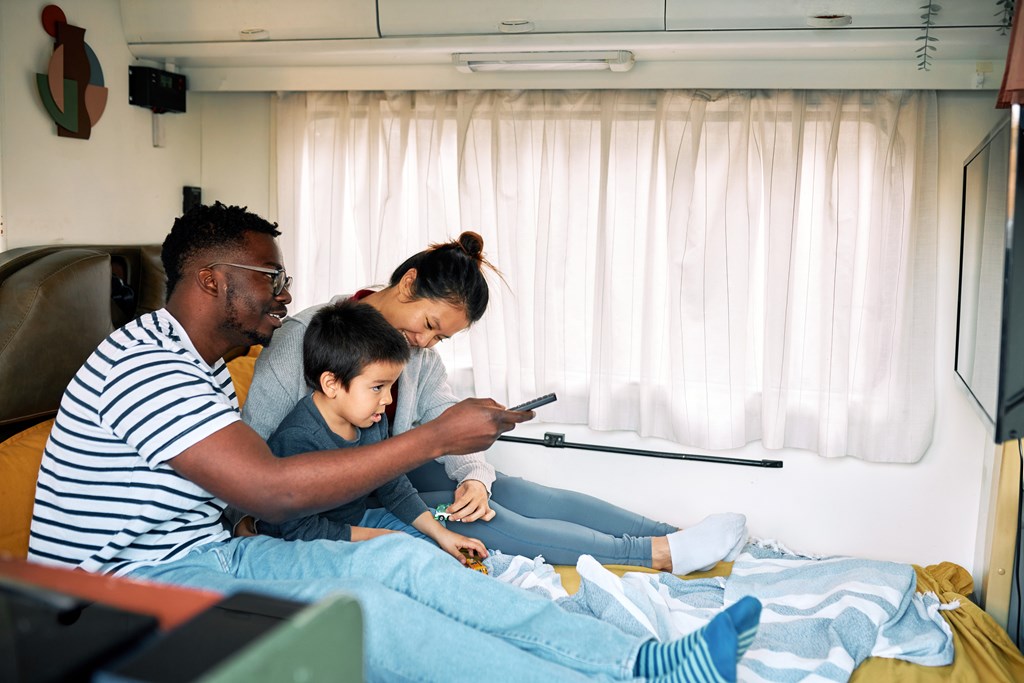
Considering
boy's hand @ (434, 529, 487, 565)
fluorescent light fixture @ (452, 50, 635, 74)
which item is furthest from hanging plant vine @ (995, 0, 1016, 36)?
boy's hand @ (434, 529, 487, 565)

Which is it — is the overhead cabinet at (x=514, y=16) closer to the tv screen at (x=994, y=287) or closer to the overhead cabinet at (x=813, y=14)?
the overhead cabinet at (x=813, y=14)

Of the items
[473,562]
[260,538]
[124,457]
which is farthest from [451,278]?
[124,457]

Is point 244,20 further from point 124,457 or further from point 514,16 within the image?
point 124,457

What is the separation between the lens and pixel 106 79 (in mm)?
2654

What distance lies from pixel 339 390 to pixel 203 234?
0.41 m

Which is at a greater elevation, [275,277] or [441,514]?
[275,277]

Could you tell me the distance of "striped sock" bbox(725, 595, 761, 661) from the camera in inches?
52.8

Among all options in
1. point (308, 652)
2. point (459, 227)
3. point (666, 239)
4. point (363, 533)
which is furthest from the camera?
point (459, 227)

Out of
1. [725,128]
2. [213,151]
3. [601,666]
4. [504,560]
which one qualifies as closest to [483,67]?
[725,128]

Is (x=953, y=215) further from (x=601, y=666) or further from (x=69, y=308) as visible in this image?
(x=69, y=308)

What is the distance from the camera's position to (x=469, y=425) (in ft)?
5.68

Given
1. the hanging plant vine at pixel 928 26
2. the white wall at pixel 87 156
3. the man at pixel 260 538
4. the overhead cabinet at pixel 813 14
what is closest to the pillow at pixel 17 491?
the man at pixel 260 538

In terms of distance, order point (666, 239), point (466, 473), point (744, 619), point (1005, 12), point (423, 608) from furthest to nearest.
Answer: point (666, 239) < point (466, 473) < point (1005, 12) < point (423, 608) < point (744, 619)

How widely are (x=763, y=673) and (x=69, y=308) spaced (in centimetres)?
171
